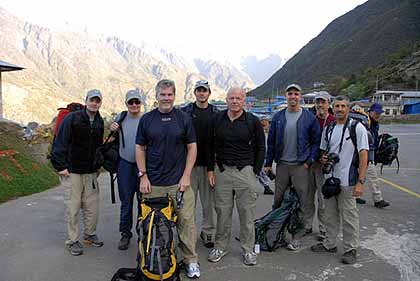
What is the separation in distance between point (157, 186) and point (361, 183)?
7.43 ft

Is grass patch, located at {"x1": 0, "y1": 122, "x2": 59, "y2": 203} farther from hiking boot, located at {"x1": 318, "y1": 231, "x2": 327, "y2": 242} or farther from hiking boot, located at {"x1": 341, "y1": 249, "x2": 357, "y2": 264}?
hiking boot, located at {"x1": 341, "y1": 249, "x2": 357, "y2": 264}

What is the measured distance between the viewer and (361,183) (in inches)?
178

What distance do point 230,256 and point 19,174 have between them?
599 cm

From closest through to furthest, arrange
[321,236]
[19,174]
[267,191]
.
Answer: [321,236], [267,191], [19,174]

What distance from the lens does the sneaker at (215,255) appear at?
468cm

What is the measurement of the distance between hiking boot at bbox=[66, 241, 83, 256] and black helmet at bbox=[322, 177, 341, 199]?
119 inches

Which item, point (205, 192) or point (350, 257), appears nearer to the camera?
point (350, 257)

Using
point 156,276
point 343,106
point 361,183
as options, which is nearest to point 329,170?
point 361,183

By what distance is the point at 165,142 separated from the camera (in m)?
4.12

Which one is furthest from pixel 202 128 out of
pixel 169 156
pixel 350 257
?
pixel 350 257

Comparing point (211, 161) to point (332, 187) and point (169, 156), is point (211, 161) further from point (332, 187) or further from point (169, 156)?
point (332, 187)

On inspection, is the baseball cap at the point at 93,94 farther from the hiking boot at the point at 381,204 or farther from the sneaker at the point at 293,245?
the hiking boot at the point at 381,204

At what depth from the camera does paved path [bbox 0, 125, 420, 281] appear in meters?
4.34

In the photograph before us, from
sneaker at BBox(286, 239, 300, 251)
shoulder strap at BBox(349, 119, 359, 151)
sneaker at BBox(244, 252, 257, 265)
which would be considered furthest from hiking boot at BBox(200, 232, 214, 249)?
shoulder strap at BBox(349, 119, 359, 151)
